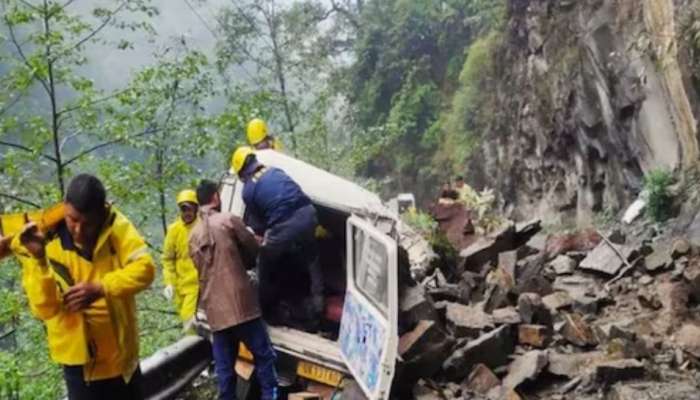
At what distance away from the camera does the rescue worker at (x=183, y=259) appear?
6.22 meters

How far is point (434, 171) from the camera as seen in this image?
87.7ft

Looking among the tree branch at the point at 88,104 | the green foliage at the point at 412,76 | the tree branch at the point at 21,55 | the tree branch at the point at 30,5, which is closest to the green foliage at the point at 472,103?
the green foliage at the point at 412,76

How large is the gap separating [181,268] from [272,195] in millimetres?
1340

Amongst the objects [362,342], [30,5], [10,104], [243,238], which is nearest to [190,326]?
[243,238]

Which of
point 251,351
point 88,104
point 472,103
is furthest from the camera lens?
point 472,103

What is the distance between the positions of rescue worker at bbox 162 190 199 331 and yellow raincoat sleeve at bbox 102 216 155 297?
2.81 metres

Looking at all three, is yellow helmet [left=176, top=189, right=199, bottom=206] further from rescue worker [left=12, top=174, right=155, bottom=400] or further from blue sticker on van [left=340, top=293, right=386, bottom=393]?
rescue worker [left=12, top=174, right=155, bottom=400]

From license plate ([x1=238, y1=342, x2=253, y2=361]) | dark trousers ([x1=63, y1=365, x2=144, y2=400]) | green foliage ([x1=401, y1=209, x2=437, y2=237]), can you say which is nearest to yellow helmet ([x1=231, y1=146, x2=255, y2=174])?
license plate ([x1=238, y1=342, x2=253, y2=361])

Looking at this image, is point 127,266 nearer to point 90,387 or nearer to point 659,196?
point 90,387

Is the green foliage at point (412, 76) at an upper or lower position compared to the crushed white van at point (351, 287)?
upper

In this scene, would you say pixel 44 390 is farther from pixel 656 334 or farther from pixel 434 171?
pixel 434 171

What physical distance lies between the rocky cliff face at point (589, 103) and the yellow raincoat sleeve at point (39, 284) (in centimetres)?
726

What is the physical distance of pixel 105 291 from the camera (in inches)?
128

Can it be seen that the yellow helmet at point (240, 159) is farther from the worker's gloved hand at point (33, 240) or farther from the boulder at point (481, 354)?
the worker's gloved hand at point (33, 240)
